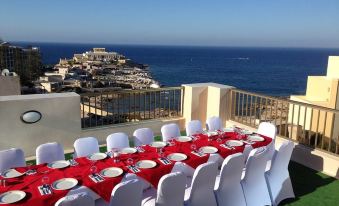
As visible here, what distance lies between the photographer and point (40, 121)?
20.2 ft

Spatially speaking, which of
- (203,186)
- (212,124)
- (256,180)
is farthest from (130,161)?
(212,124)

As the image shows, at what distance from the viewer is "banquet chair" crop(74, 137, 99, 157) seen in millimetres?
4281

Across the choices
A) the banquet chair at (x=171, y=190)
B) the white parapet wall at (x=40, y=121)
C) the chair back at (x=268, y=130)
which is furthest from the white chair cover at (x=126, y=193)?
the white parapet wall at (x=40, y=121)

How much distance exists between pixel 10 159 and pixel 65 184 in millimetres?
1050

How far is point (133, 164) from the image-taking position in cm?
374

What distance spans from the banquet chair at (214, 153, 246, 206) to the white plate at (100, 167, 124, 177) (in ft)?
3.71

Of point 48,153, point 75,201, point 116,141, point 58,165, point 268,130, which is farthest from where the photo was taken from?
point 268,130

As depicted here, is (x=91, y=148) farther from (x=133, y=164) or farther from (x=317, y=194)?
(x=317, y=194)

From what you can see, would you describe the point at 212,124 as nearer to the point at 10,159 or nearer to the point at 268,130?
the point at 268,130

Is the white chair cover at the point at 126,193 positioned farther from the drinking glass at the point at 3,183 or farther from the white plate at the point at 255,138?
the white plate at the point at 255,138

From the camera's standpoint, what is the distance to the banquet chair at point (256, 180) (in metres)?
3.89

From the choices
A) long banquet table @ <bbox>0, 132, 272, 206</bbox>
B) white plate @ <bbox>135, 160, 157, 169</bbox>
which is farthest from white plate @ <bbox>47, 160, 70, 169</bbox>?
white plate @ <bbox>135, 160, 157, 169</bbox>

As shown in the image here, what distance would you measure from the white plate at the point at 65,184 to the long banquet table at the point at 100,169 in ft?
0.19

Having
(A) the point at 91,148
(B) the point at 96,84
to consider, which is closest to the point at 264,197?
(A) the point at 91,148
